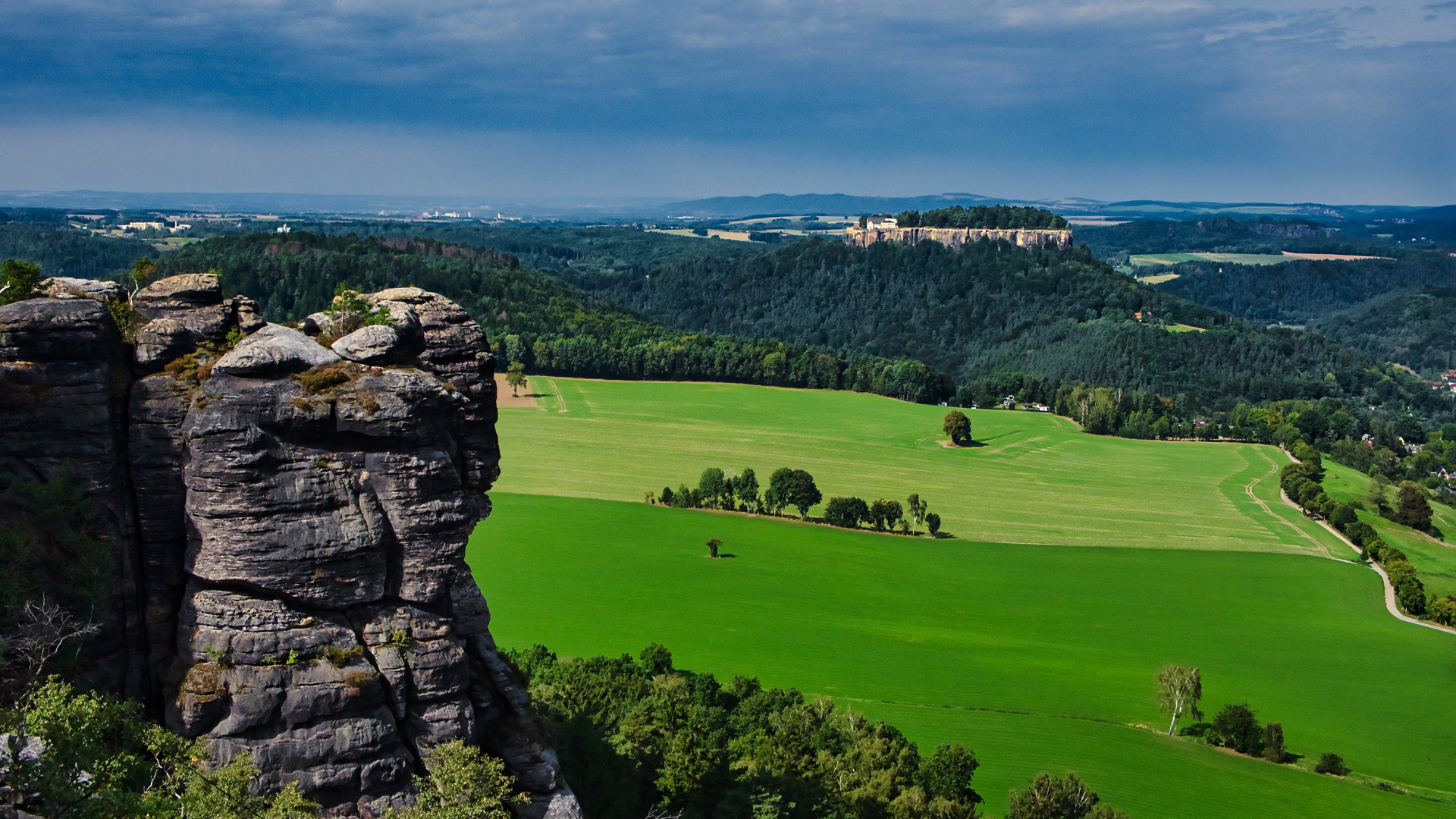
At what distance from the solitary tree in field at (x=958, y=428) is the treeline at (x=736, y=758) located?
84112mm

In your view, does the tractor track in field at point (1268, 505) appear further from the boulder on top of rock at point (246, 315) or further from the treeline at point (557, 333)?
the boulder on top of rock at point (246, 315)

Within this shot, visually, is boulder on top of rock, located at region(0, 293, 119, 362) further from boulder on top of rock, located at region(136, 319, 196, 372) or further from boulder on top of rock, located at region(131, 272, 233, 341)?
boulder on top of rock, located at region(131, 272, 233, 341)

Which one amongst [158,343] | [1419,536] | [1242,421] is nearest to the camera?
[158,343]

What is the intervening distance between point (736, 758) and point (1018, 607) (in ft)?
132

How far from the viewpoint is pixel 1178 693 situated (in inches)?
2357

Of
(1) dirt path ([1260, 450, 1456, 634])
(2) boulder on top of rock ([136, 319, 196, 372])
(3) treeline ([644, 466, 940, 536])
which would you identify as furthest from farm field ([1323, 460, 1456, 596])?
(2) boulder on top of rock ([136, 319, 196, 372])

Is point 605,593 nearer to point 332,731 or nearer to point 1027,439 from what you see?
point 332,731

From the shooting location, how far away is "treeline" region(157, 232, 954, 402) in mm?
167375

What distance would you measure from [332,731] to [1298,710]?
59.0 meters

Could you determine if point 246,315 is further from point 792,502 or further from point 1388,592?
point 1388,592

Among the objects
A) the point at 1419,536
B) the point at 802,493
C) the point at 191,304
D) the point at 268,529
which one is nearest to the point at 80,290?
the point at 191,304

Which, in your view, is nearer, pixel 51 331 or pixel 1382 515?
pixel 51 331

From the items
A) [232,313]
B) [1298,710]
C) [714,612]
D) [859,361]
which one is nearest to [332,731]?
[232,313]

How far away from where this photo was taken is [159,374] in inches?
1044
